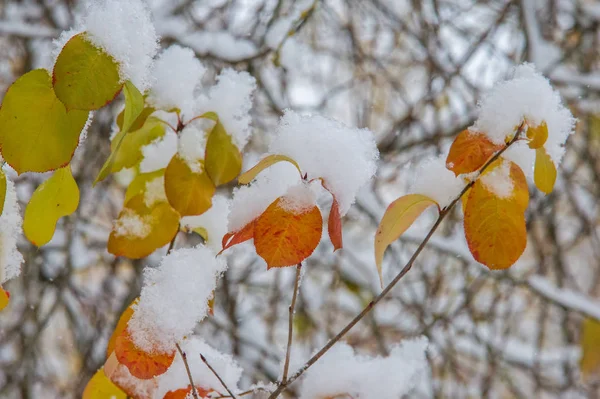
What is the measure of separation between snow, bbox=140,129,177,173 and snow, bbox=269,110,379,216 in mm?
210

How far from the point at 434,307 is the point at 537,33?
1103 millimetres

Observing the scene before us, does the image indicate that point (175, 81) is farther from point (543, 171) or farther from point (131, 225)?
point (543, 171)

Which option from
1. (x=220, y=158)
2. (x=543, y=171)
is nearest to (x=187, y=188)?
(x=220, y=158)

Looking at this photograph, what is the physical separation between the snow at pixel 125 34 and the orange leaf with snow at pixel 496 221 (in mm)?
342

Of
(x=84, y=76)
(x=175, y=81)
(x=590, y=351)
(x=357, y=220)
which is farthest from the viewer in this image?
(x=357, y=220)

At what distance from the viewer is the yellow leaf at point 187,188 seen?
25.1 inches

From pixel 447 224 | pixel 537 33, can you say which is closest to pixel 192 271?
pixel 537 33

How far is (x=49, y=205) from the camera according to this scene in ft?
1.91

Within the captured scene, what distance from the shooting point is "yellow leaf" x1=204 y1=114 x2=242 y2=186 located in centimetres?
65

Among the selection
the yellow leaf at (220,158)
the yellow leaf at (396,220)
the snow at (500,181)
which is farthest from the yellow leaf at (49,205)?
the snow at (500,181)

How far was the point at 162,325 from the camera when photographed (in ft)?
1.84

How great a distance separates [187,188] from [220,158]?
0.16ft

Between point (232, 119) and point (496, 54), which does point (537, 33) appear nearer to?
point (496, 54)

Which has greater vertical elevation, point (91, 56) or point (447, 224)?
point (91, 56)
